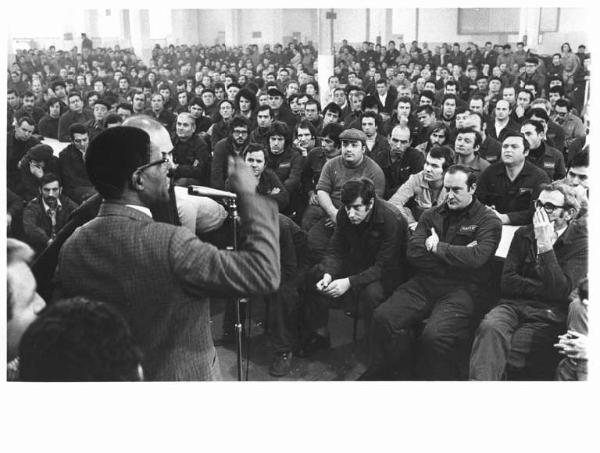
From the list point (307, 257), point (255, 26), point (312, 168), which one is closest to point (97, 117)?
point (255, 26)

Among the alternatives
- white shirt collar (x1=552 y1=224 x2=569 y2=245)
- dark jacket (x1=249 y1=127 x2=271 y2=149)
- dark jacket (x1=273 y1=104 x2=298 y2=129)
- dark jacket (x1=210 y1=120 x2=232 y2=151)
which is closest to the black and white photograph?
white shirt collar (x1=552 y1=224 x2=569 y2=245)

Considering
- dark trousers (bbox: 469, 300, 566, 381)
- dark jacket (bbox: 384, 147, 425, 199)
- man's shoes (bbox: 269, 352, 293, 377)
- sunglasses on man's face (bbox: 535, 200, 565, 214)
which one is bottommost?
man's shoes (bbox: 269, 352, 293, 377)

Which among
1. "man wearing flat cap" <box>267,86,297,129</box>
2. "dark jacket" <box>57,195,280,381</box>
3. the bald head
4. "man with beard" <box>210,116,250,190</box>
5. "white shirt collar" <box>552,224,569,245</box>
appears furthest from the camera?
"man wearing flat cap" <box>267,86,297,129</box>

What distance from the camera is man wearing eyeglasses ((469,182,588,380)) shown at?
2338mm

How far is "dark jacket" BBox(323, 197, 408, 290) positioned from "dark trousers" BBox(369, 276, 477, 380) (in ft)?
0.36

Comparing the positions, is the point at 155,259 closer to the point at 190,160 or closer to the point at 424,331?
the point at 190,160

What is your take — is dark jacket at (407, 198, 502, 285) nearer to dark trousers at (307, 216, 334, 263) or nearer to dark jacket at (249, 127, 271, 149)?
dark trousers at (307, 216, 334, 263)

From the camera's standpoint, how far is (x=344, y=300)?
8.38 feet

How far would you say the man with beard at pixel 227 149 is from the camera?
2.59 meters

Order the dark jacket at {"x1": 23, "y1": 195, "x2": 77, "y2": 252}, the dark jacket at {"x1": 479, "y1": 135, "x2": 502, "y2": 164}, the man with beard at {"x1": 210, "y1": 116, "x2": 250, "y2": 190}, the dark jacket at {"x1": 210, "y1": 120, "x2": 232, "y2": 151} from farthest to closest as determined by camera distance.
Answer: the dark jacket at {"x1": 210, "y1": 120, "x2": 232, "y2": 151}, the dark jacket at {"x1": 479, "y1": 135, "x2": 502, "y2": 164}, the man with beard at {"x1": 210, "y1": 116, "x2": 250, "y2": 190}, the dark jacket at {"x1": 23, "y1": 195, "x2": 77, "y2": 252}

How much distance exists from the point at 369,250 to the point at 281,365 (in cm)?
63

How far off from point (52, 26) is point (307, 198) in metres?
1.32
